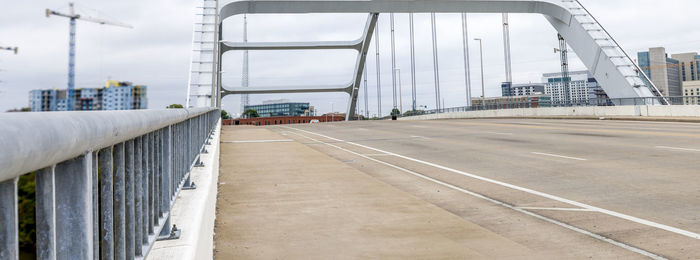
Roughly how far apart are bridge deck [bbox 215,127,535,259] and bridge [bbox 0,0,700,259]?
1.0 inches

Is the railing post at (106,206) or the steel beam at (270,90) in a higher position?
the steel beam at (270,90)

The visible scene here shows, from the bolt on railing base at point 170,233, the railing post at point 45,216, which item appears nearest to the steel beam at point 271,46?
the bolt on railing base at point 170,233

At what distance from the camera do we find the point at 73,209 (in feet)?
4.83

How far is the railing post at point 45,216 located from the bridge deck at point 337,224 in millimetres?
3707

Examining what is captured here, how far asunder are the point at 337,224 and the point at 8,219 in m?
5.26

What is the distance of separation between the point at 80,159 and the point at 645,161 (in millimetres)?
12151

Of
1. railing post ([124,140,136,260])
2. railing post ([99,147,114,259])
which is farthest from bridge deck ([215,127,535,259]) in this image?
railing post ([99,147,114,259])

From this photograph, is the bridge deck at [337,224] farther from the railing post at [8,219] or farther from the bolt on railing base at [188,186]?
the railing post at [8,219]

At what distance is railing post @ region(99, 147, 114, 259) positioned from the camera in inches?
75.2

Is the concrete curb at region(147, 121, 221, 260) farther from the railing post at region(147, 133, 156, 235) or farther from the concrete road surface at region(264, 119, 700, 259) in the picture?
the concrete road surface at region(264, 119, 700, 259)

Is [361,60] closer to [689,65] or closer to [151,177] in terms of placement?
[151,177]

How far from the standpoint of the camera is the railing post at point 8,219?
1086 mm

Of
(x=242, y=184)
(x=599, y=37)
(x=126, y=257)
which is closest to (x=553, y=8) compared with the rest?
(x=599, y=37)

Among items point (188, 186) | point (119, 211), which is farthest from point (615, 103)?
point (119, 211)
